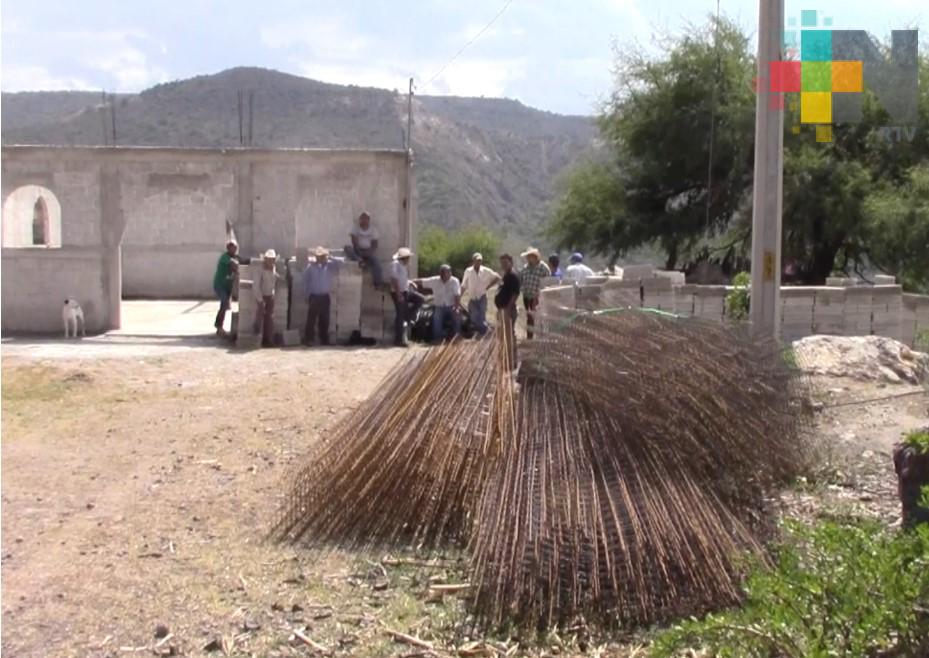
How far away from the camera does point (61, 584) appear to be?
6.75 m

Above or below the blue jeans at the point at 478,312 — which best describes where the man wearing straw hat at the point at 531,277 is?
above

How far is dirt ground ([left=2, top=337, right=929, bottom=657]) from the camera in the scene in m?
5.97

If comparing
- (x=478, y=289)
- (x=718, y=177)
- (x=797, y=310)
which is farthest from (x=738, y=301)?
(x=718, y=177)

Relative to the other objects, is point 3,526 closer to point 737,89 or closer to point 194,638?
point 194,638

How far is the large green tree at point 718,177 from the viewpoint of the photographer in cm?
2558

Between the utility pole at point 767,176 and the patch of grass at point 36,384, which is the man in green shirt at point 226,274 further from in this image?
the utility pole at point 767,176

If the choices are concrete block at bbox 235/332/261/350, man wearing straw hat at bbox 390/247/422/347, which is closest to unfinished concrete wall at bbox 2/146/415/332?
man wearing straw hat at bbox 390/247/422/347

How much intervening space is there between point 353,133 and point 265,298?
4302 cm

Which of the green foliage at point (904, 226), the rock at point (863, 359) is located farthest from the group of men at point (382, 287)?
the green foliage at point (904, 226)

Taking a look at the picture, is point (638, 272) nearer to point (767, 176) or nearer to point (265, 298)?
point (767, 176)

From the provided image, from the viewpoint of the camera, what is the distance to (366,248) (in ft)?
60.7

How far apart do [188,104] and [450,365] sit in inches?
2221

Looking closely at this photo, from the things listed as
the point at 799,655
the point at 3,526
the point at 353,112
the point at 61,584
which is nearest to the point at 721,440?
the point at 799,655

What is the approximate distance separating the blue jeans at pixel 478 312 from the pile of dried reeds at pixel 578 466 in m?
8.30
